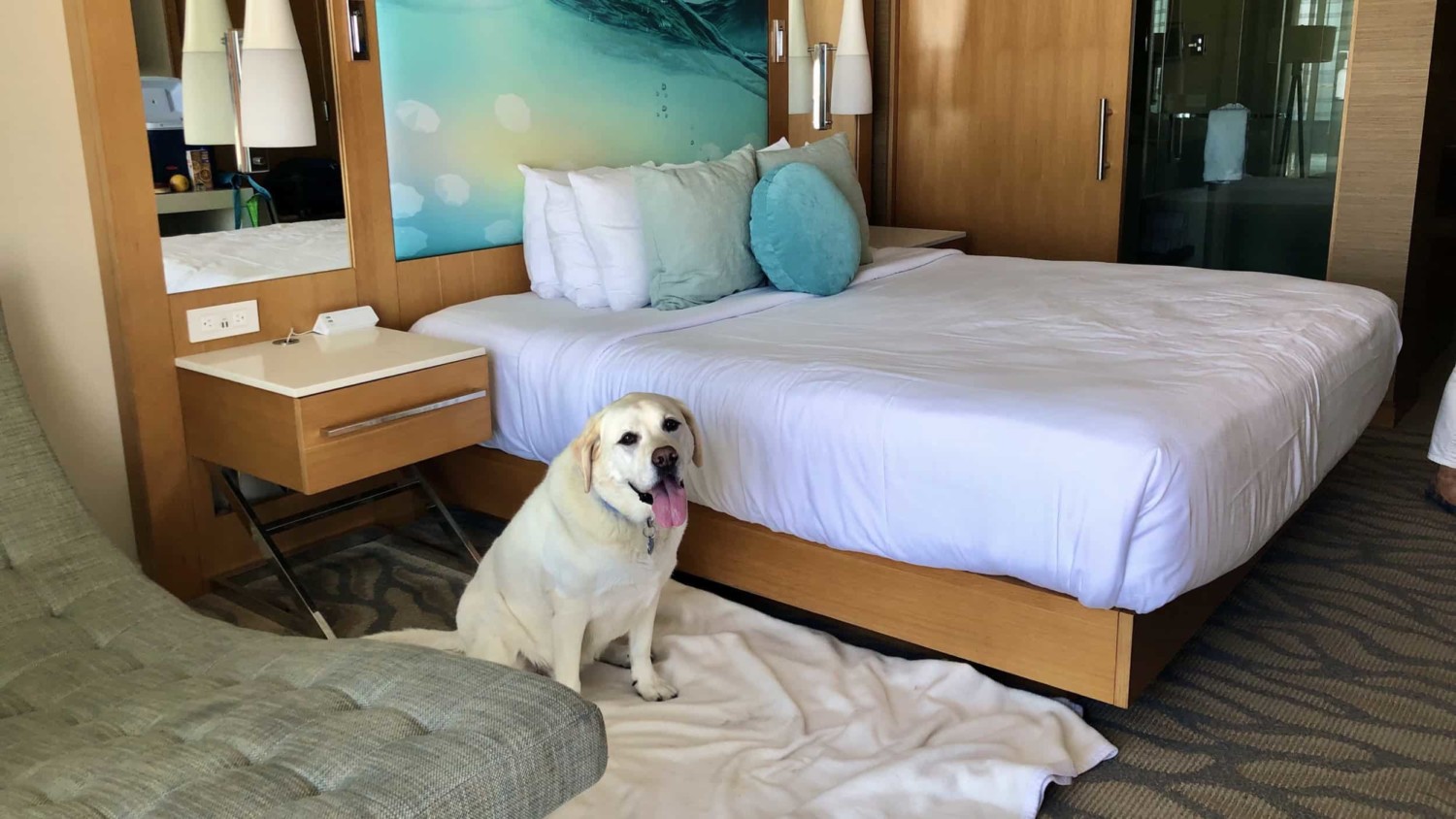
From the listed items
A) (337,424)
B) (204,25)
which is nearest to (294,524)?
(337,424)

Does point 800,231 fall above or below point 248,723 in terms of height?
above

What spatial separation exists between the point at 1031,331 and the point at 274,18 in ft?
6.51

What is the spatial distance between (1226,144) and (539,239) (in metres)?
2.82

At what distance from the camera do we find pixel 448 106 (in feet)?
10.4

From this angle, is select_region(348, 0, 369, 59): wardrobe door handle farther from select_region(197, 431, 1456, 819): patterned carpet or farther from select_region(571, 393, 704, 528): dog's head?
select_region(571, 393, 704, 528): dog's head

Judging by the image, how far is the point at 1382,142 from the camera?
3.85 meters

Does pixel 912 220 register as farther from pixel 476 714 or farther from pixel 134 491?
pixel 476 714

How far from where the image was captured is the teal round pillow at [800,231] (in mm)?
3211

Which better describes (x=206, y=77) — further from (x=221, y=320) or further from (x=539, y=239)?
(x=539, y=239)

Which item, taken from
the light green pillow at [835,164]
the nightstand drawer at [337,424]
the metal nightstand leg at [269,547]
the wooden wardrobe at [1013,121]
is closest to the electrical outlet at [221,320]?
the nightstand drawer at [337,424]

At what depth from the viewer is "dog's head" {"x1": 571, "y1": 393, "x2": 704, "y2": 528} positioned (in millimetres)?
1997

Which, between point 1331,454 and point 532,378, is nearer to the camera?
point 1331,454

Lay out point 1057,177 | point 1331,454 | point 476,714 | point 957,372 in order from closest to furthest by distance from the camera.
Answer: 1. point 476,714
2. point 957,372
3. point 1331,454
4. point 1057,177

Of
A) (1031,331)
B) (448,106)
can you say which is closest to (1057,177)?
(1031,331)
